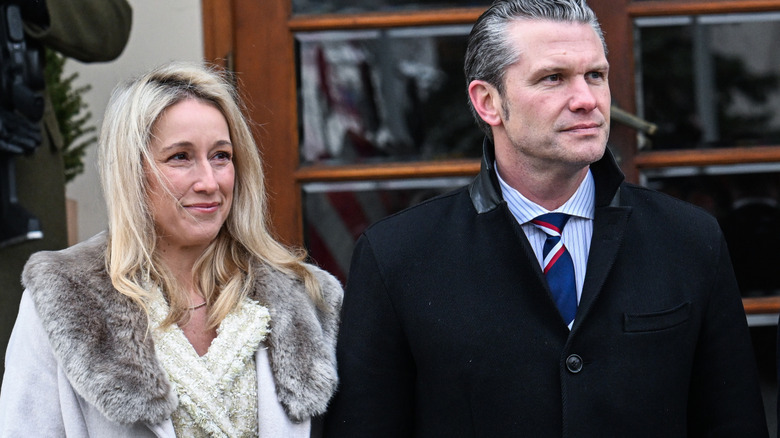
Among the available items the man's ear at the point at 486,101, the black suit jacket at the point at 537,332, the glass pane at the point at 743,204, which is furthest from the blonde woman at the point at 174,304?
the glass pane at the point at 743,204

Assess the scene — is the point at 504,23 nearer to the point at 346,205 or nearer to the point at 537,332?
the point at 537,332

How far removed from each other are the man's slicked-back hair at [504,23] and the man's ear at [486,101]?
0.02 meters

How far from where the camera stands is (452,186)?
3590 mm

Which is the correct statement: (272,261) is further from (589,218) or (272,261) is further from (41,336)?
(589,218)

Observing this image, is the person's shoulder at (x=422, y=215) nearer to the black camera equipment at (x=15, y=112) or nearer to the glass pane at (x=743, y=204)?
the black camera equipment at (x=15, y=112)

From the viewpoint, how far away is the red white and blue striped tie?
7.63 feet

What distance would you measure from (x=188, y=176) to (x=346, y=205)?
123cm

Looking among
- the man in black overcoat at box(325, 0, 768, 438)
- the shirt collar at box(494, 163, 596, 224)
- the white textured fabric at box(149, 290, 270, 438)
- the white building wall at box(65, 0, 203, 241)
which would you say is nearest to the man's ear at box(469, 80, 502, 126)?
the man in black overcoat at box(325, 0, 768, 438)

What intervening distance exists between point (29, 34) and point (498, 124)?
4.74 ft

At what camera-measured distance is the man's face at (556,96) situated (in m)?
2.29

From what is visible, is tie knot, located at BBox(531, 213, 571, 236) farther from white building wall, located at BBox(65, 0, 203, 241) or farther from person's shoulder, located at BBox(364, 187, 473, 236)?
white building wall, located at BBox(65, 0, 203, 241)

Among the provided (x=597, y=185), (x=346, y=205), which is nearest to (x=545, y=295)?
(x=597, y=185)

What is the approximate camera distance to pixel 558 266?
7.71 ft

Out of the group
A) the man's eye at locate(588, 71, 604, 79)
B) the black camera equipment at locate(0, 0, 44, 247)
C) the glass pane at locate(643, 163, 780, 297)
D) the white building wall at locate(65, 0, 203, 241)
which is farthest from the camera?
the white building wall at locate(65, 0, 203, 241)
